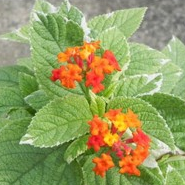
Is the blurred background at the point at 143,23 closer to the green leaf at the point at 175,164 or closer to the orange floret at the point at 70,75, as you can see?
the green leaf at the point at 175,164

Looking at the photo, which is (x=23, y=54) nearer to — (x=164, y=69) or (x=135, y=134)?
(x=164, y=69)

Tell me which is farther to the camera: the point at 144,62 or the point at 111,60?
the point at 144,62

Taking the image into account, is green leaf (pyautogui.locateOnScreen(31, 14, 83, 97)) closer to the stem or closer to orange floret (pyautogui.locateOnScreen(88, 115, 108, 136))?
the stem

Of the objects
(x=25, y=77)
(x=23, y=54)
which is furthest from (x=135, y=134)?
(x=23, y=54)

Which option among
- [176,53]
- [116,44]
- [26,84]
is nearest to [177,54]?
[176,53]

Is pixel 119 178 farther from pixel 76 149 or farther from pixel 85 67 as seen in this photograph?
pixel 85 67

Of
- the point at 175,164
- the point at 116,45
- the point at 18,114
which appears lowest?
the point at 175,164

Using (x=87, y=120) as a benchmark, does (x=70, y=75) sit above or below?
above
